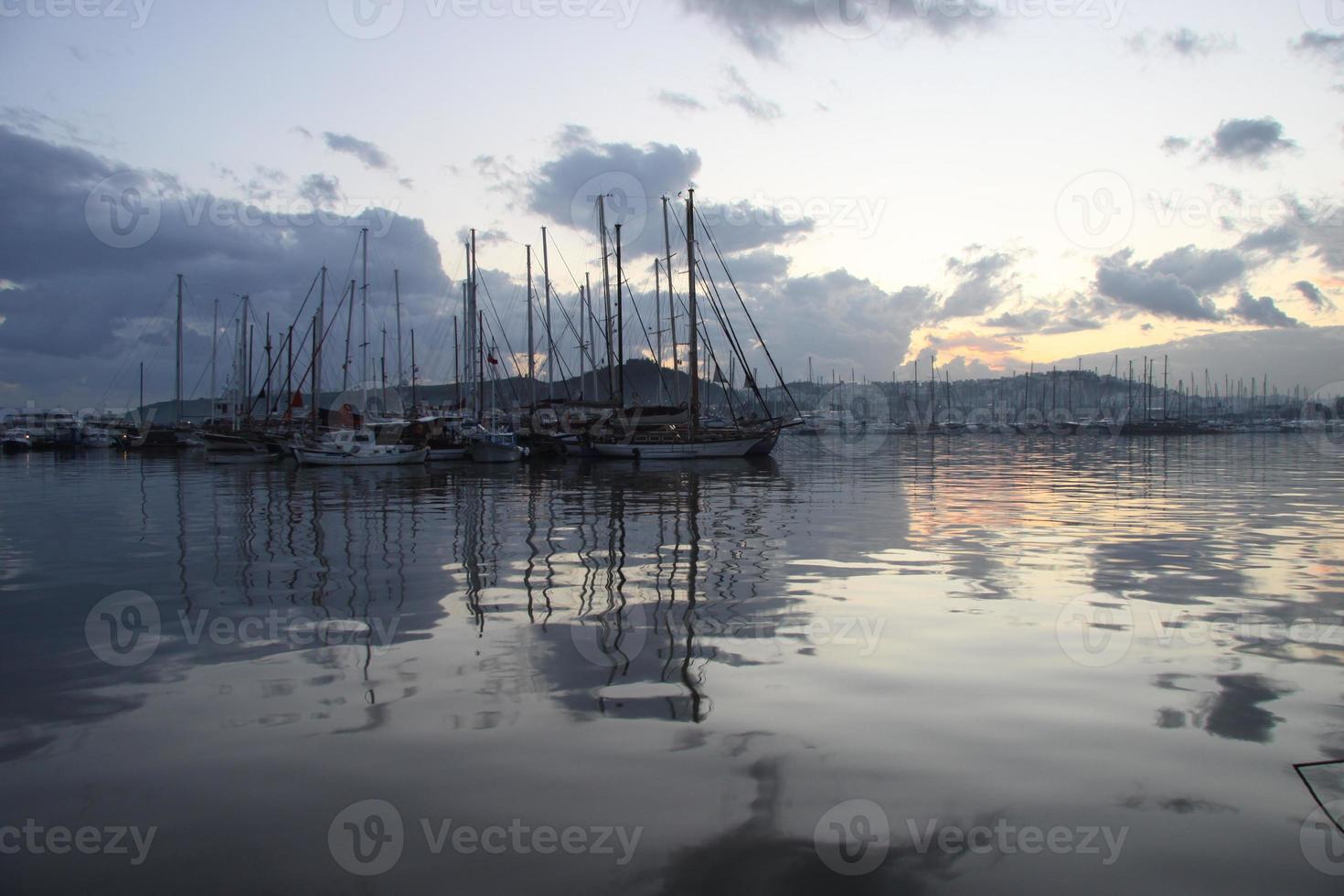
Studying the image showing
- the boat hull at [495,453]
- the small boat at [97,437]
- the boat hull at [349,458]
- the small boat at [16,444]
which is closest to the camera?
the boat hull at [349,458]

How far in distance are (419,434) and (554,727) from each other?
5227 centimetres

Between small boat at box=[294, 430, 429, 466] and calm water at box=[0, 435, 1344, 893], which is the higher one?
small boat at box=[294, 430, 429, 466]

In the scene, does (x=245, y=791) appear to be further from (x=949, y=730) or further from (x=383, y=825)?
(x=949, y=730)

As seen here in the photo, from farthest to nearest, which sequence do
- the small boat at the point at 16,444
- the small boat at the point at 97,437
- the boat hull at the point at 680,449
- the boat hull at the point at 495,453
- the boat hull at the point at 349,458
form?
the small boat at the point at 97,437 < the small boat at the point at 16,444 < the boat hull at the point at 495,453 < the boat hull at the point at 680,449 < the boat hull at the point at 349,458

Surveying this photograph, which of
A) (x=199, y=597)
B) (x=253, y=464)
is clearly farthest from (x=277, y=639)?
(x=253, y=464)

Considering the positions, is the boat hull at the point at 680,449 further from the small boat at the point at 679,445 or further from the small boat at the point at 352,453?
the small boat at the point at 352,453

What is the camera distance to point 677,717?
22.4 ft

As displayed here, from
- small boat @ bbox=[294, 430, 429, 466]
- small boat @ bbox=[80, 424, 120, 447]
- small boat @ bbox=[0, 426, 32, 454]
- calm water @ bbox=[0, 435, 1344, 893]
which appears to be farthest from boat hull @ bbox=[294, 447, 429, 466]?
small boat @ bbox=[80, 424, 120, 447]

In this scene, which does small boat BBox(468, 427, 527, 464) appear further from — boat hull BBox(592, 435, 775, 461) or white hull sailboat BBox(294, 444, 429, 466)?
boat hull BBox(592, 435, 775, 461)

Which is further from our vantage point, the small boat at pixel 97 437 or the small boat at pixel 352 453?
the small boat at pixel 97 437

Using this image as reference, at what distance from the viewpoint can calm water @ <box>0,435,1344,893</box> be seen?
15.6 ft

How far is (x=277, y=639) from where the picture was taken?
31.2ft

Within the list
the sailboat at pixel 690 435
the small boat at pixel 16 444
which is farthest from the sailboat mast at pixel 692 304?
the small boat at pixel 16 444

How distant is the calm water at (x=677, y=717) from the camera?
4766 millimetres
